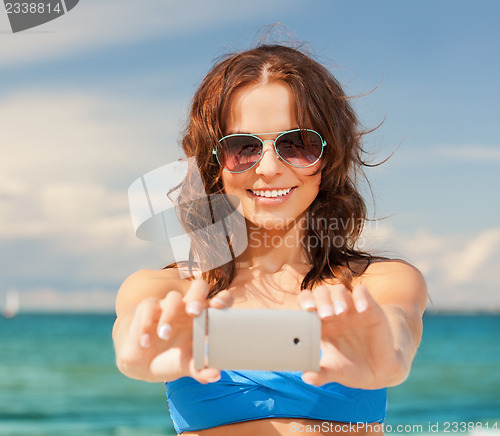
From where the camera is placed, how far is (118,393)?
54.4 ft

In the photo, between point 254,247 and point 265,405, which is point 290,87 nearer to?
point 254,247

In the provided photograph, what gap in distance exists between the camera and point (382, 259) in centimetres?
277

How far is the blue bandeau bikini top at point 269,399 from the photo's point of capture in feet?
8.26

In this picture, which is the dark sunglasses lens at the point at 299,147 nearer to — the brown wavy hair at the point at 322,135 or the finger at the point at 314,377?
the brown wavy hair at the point at 322,135

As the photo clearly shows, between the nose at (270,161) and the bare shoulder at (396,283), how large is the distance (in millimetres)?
583

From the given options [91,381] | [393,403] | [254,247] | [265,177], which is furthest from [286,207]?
[91,381]

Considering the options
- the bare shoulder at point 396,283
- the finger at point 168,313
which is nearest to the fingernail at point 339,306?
the finger at point 168,313

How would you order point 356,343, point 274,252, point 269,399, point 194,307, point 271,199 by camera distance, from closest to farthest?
1. point 194,307
2. point 356,343
3. point 269,399
4. point 271,199
5. point 274,252

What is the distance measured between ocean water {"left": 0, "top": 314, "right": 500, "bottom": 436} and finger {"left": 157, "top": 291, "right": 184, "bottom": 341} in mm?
11811

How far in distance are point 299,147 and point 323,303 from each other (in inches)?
47.9

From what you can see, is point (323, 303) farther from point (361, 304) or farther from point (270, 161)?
point (270, 161)

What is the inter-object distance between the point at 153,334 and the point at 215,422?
108 cm

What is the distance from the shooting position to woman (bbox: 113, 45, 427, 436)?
252 cm

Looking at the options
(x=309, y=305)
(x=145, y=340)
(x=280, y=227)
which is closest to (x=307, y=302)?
(x=309, y=305)
